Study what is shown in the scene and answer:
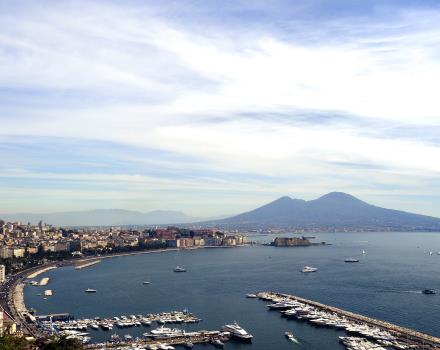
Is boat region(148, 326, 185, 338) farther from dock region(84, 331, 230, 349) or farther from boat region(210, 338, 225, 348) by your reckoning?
boat region(210, 338, 225, 348)

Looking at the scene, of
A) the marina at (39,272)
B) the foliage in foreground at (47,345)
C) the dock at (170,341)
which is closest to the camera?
the foliage in foreground at (47,345)

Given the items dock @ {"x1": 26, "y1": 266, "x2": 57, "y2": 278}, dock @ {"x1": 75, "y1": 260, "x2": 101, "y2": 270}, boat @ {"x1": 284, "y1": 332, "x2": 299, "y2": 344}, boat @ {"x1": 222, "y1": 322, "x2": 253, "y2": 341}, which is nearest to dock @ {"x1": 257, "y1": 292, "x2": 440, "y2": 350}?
boat @ {"x1": 284, "y1": 332, "x2": 299, "y2": 344}

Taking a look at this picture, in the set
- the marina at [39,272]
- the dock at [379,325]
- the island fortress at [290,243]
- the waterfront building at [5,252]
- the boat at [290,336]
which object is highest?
the island fortress at [290,243]

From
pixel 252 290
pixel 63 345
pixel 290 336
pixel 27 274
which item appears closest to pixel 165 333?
pixel 290 336

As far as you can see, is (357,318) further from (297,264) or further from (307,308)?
(297,264)

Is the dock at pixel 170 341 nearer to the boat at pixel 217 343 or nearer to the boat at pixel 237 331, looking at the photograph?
the boat at pixel 217 343

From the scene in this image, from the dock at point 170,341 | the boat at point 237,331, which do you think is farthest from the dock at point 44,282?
the boat at point 237,331

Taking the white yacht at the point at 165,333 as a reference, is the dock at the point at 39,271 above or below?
above
